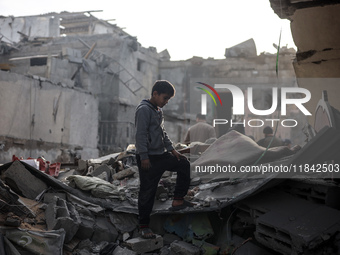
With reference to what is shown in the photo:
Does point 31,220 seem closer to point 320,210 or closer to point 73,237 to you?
point 73,237

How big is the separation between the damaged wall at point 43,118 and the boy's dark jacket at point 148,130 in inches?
358

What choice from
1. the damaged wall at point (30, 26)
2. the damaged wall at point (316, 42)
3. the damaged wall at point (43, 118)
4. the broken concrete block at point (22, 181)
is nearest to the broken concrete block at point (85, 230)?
the broken concrete block at point (22, 181)

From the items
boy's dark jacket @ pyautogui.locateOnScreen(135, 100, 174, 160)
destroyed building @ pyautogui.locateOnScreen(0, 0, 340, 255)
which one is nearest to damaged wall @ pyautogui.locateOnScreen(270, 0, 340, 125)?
destroyed building @ pyautogui.locateOnScreen(0, 0, 340, 255)

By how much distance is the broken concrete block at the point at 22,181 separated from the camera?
4387mm

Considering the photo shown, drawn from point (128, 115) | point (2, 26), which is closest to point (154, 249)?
point (128, 115)

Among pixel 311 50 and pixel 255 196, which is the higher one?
pixel 311 50

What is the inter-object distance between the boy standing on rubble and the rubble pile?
0.73ft

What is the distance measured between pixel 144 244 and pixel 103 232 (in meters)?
0.54

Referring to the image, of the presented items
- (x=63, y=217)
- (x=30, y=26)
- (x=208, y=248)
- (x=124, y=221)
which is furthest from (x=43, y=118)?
(x=30, y=26)

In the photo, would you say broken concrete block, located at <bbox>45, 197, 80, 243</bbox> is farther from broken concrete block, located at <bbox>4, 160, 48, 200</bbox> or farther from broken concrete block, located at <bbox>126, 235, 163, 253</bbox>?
broken concrete block, located at <bbox>126, 235, 163, 253</bbox>

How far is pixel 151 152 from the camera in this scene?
3979 millimetres

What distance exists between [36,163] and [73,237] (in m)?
→ 1.94

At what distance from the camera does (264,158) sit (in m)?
4.93

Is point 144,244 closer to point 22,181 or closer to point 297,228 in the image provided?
point 297,228
